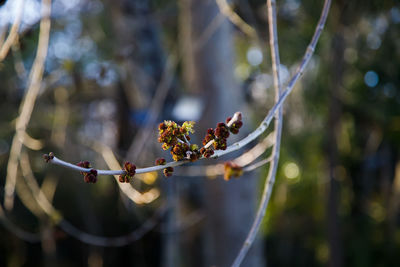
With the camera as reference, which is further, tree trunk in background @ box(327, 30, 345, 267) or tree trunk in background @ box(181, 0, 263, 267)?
tree trunk in background @ box(327, 30, 345, 267)

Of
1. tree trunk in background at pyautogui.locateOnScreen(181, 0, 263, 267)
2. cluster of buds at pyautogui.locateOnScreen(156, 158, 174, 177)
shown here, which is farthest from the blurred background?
cluster of buds at pyautogui.locateOnScreen(156, 158, 174, 177)

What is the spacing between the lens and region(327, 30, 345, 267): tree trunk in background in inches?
132

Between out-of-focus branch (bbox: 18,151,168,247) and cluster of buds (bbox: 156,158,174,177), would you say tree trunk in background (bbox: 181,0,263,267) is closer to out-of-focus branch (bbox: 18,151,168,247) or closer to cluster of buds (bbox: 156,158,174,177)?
out-of-focus branch (bbox: 18,151,168,247)

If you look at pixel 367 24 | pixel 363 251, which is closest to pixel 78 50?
pixel 367 24

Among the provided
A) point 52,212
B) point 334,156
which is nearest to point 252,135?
point 52,212

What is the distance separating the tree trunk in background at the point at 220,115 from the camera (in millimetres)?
2385

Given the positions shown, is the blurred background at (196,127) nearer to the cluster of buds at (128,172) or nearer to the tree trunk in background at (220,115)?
the tree trunk in background at (220,115)

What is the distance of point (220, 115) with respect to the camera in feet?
7.92

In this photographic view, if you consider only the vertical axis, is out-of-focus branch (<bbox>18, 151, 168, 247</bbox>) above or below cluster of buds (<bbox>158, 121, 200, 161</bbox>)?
above

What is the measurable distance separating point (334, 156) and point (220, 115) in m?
1.46

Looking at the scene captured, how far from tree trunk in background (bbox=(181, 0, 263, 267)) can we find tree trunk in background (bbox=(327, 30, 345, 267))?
1195 millimetres

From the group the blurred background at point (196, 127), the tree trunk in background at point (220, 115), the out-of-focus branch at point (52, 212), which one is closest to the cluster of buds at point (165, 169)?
the blurred background at point (196, 127)

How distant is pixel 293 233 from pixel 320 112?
78.9 inches

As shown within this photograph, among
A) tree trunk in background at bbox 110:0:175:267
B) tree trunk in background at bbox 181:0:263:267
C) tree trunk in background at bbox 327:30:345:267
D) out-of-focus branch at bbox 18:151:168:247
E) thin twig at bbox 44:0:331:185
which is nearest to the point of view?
thin twig at bbox 44:0:331:185
